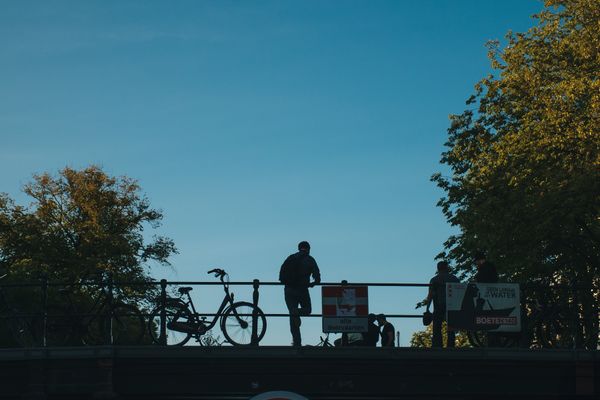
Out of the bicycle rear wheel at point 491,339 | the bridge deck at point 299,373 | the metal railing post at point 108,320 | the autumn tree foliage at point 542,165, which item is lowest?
the bridge deck at point 299,373

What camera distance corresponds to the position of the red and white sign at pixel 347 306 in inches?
797

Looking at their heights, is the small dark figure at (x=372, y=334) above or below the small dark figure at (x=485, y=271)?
below

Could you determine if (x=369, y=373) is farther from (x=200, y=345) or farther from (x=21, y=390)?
(x=21, y=390)

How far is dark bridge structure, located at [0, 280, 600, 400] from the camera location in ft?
63.8

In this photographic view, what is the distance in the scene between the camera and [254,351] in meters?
19.6

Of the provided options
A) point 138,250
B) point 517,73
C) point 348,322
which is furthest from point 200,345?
point 138,250

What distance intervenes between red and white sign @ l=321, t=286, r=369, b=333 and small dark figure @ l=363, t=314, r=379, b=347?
465 mm

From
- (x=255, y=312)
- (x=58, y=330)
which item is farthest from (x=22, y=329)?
(x=255, y=312)

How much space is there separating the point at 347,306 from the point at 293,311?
3.42ft

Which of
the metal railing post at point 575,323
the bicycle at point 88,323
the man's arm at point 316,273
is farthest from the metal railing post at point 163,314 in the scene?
the metal railing post at point 575,323

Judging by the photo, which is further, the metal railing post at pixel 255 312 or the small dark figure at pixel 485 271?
the small dark figure at pixel 485 271

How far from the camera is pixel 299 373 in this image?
19.7 meters

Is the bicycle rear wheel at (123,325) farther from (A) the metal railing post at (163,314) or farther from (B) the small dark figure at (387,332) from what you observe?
(B) the small dark figure at (387,332)

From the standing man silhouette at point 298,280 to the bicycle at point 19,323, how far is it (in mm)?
4985
